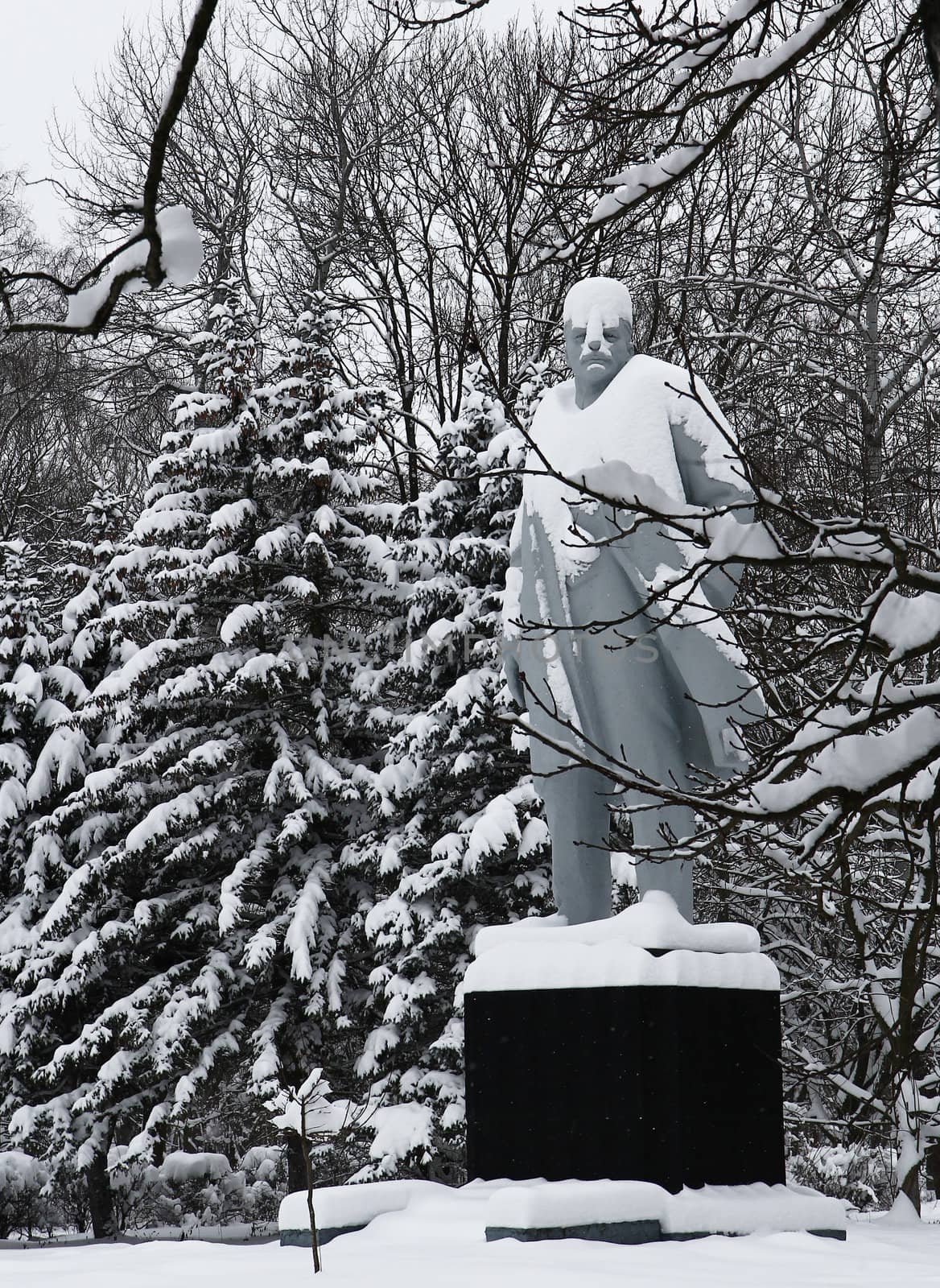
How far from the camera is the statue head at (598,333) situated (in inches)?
246

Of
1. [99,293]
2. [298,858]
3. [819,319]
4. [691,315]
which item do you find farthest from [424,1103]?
[99,293]

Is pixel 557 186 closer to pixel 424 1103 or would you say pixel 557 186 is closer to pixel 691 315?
pixel 424 1103

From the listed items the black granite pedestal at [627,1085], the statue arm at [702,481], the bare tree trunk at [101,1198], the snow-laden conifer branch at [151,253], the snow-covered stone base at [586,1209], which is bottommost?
the bare tree trunk at [101,1198]

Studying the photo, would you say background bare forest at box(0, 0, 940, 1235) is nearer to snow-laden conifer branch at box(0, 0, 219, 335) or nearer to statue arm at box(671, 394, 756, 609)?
statue arm at box(671, 394, 756, 609)

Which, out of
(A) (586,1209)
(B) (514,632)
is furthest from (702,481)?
(A) (586,1209)

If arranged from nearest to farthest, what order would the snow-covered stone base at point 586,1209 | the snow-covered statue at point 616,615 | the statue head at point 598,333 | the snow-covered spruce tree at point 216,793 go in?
the snow-covered stone base at point 586,1209
the snow-covered statue at point 616,615
the statue head at point 598,333
the snow-covered spruce tree at point 216,793

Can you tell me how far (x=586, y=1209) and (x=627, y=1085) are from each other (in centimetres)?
55

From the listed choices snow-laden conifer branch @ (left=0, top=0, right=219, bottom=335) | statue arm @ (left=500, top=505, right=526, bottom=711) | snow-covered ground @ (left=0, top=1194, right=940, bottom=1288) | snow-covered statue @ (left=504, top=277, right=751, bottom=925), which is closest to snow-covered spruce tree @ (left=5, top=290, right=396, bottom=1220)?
statue arm @ (left=500, top=505, right=526, bottom=711)

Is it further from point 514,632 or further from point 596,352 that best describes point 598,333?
point 514,632

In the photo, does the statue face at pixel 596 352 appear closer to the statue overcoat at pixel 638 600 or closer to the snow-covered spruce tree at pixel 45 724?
the statue overcoat at pixel 638 600

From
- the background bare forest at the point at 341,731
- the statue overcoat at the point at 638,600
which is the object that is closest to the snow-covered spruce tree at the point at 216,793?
the background bare forest at the point at 341,731

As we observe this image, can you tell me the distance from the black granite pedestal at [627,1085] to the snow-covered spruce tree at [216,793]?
590cm

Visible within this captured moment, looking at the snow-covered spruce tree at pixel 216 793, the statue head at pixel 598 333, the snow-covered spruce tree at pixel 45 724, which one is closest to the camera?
the statue head at pixel 598 333

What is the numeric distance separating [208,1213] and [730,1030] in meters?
9.37
